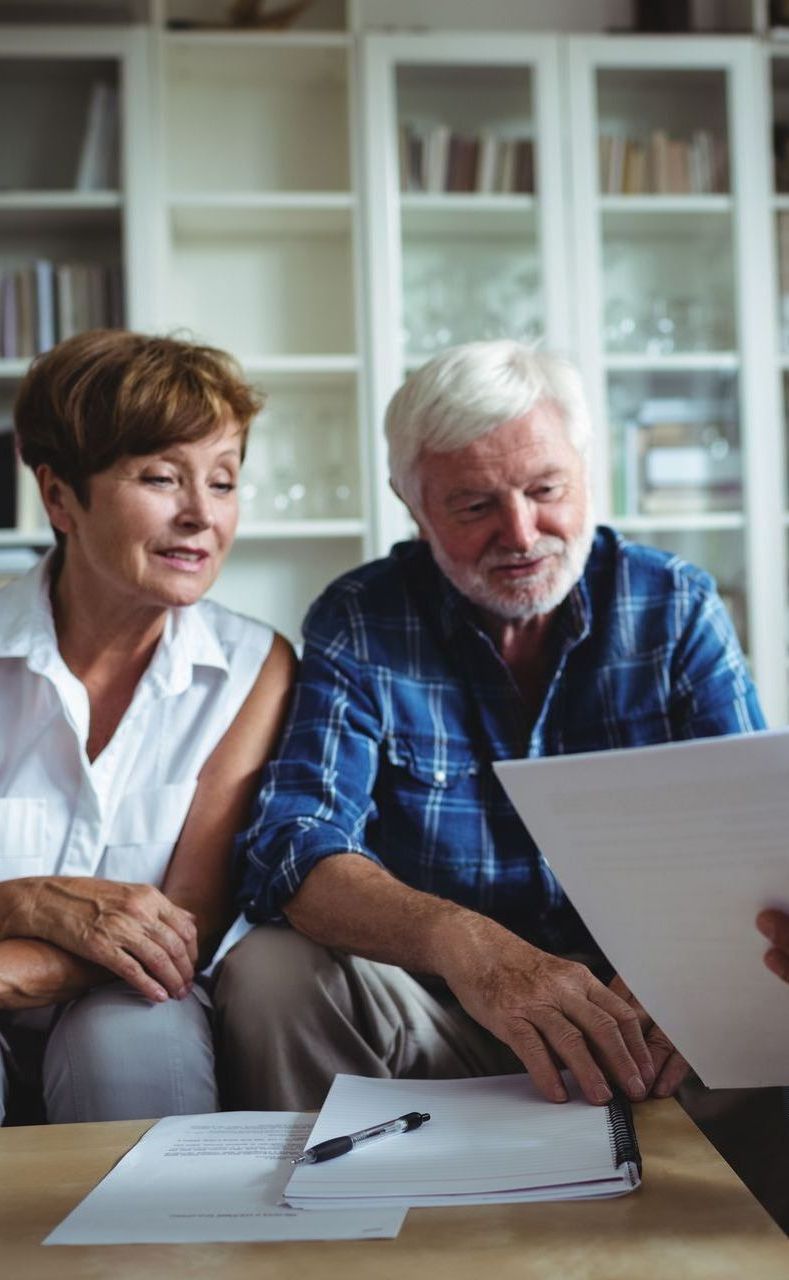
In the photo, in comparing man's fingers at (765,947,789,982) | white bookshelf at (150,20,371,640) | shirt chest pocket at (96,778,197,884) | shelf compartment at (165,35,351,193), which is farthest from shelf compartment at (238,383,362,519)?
man's fingers at (765,947,789,982)

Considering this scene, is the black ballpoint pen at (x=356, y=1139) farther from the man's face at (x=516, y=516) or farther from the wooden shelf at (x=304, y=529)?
the wooden shelf at (x=304, y=529)

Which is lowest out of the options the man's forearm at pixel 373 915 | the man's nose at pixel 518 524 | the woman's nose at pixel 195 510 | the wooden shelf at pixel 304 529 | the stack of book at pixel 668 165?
the man's forearm at pixel 373 915

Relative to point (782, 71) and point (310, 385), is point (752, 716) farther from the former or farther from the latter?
point (782, 71)

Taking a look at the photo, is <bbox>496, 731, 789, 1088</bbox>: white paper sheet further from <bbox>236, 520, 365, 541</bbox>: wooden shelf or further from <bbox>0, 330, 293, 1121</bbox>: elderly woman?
<bbox>236, 520, 365, 541</bbox>: wooden shelf

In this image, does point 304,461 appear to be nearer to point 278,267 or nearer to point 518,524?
point 278,267

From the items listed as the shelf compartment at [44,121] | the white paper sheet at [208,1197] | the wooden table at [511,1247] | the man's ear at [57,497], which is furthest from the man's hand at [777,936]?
the shelf compartment at [44,121]

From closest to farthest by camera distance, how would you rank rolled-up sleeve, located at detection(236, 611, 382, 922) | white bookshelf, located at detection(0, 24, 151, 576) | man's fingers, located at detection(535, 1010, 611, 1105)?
man's fingers, located at detection(535, 1010, 611, 1105)
rolled-up sleeve, located at detection(236, 611, 382, 922)
white bookshelf, located at detection(0, 24, 151, 576)

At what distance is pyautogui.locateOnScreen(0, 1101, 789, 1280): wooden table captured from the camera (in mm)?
740

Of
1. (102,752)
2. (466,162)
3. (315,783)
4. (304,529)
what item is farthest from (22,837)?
(466,162)

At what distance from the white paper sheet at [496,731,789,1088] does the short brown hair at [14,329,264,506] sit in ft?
2.86

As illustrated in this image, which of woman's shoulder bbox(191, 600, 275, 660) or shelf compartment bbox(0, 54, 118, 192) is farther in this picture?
shelf compartment bbox(0, 54, 118, 192)

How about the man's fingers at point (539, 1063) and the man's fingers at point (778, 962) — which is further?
the man's fingers at point (539, 1063)

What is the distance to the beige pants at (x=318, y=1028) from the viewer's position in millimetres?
1319

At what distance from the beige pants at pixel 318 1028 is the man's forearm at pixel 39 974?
5.8 inches
